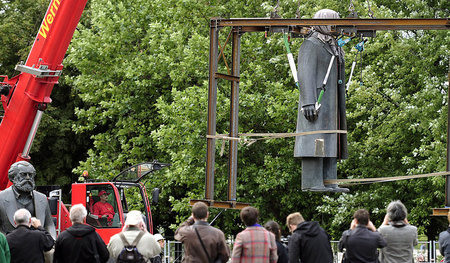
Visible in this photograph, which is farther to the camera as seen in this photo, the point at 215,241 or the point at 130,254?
the point at 130,254

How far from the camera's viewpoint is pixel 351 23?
13.4m

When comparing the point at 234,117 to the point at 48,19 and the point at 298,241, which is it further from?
the point at 48,19

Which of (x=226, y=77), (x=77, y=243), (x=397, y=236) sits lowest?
(x=77, y=243)

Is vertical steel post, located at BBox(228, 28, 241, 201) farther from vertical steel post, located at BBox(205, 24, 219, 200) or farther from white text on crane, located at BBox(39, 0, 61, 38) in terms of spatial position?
white text on crane, located at BBox(39, 0, 61, 38)

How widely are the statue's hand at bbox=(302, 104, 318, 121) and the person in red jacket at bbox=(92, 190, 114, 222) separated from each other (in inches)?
297

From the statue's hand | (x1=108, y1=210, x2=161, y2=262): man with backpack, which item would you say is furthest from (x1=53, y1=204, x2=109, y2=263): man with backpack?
the statue's hand

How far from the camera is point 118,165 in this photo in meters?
28.8

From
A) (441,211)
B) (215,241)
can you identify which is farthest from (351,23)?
(215,241)

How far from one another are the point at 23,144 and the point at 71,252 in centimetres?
671

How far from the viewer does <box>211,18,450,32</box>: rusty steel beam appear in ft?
43.5

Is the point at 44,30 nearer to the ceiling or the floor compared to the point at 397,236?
nearer to the ceiling

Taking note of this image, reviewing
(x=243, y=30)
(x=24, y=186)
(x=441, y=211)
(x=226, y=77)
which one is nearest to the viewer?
(x=24, y=186)

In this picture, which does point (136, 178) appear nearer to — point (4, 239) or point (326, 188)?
point (326, 188)

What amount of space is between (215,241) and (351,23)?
4.70 metres
